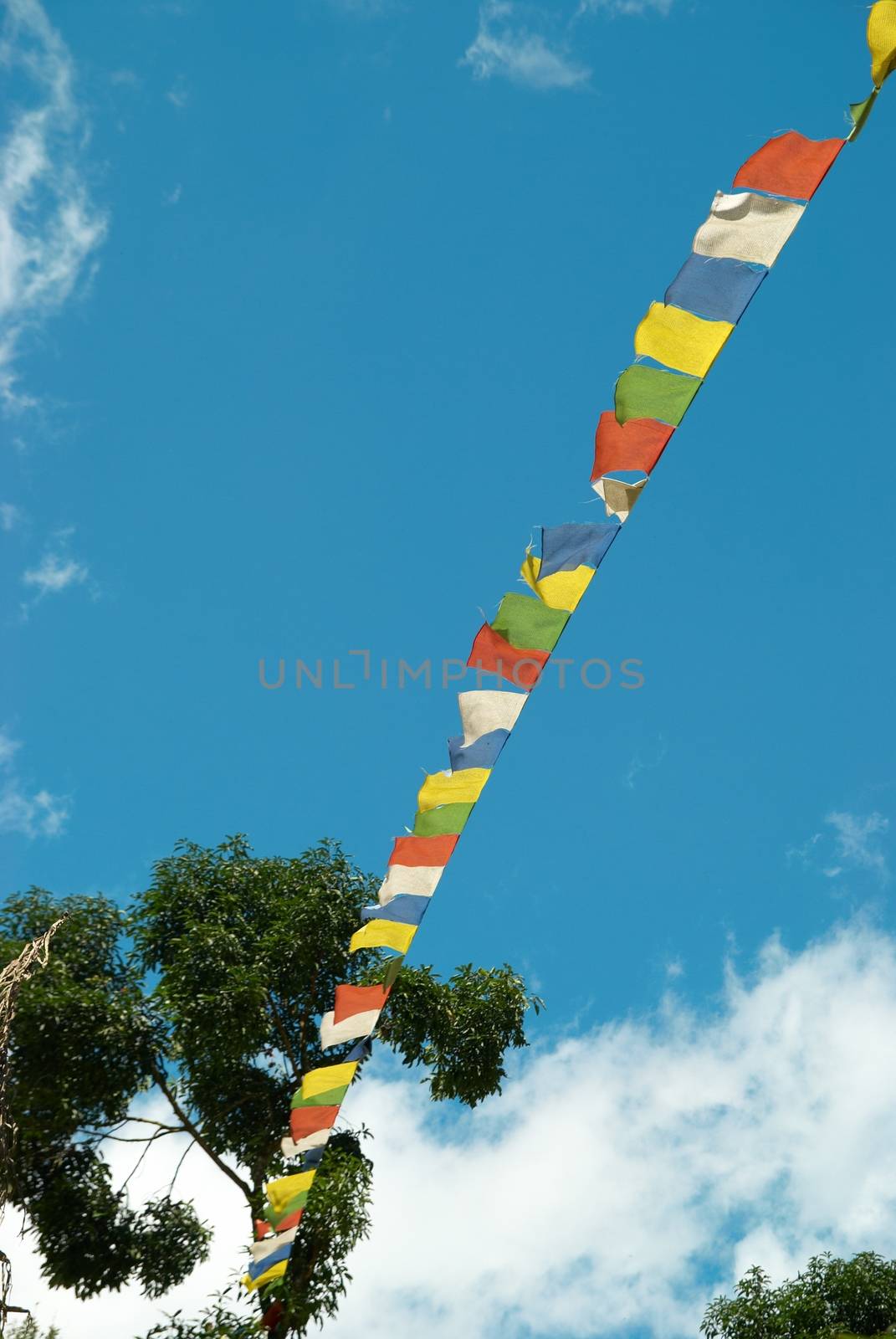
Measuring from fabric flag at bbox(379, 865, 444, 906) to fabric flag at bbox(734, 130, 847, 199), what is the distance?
3467 mm

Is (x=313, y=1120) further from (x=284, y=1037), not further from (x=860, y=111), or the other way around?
(x=284, y=1037)

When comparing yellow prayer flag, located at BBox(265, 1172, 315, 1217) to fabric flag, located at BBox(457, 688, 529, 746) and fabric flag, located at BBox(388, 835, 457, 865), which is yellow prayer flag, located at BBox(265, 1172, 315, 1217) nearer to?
fabric flag, located at BBox(388, 835, 457, 865)

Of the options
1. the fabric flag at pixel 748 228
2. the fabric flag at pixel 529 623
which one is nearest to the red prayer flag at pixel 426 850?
the fabric flag at pixel 529 623

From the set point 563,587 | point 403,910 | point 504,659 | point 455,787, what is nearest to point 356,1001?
point 403,910

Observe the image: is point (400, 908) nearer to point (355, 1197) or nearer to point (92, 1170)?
point (355, 1197)

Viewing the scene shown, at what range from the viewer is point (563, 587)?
5113mm

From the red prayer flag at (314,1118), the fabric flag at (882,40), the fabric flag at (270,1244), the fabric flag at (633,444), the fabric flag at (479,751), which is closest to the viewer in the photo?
the fabric flag at (882,40)

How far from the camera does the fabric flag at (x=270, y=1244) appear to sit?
6.50 metres

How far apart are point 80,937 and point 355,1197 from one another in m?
4.17

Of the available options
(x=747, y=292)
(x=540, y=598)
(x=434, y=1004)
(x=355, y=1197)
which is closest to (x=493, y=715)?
(x=540, y=598)

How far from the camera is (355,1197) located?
35.2 ft

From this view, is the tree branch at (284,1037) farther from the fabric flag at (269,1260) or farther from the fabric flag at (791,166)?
the fabric flag at (791,166)

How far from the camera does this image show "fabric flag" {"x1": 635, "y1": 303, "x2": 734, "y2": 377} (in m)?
4.83

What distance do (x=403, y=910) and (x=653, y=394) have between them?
273cm
